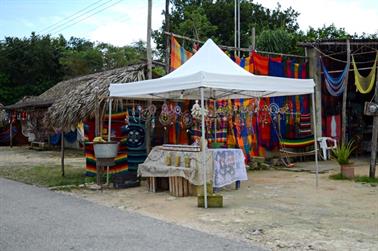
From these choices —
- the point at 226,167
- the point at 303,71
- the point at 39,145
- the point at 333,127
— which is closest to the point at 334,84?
the point at 303,71

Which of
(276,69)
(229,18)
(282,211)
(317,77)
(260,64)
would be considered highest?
→ (229,18)

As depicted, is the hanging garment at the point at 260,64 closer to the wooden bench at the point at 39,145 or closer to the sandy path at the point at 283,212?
the sandy path at the point at 283,212

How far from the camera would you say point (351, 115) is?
16.7 meters

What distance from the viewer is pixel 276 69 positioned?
13.9 metres

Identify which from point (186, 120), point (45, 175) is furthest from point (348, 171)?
point (45, 175)

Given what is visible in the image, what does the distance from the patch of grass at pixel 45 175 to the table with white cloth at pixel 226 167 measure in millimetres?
3543

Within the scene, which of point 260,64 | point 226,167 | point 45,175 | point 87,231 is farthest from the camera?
point 260,64

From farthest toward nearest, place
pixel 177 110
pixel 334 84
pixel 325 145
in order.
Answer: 1. pixel 325 145
2. pixel 334 84
3. pixel 177 110

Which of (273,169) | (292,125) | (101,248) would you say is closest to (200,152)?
(101,248)

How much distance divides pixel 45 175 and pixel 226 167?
5.64 metres

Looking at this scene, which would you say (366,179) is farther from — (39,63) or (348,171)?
(39,63)

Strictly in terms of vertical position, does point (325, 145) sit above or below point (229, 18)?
below

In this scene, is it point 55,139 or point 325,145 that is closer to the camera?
point 325,145

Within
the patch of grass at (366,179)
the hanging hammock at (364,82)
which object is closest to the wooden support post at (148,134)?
the patch of grass at (366,179)
